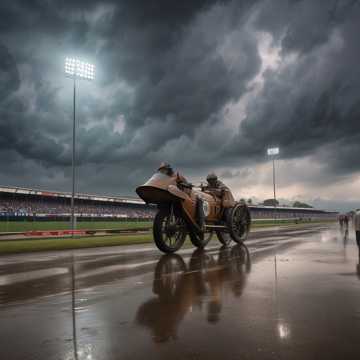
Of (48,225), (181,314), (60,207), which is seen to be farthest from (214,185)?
(60,207)

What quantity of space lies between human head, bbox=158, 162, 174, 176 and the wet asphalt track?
4882 mm

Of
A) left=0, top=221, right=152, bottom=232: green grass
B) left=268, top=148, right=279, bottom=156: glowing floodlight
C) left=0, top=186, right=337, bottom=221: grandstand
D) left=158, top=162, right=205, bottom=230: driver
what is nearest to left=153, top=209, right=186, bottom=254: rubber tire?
left=158, top=162, right=205, bottom=230: driver

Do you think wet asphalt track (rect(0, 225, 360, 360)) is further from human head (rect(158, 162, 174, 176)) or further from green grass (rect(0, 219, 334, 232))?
green grass (rect(0, 219, 334, 232))

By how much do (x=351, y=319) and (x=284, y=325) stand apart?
0.85m

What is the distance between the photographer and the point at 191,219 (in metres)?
12.9

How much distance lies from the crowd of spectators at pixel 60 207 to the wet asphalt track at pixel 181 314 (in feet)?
124

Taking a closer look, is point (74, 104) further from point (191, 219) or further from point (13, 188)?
point (13, 188)

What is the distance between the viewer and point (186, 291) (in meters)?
6.06

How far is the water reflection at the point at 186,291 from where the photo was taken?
4258 mm

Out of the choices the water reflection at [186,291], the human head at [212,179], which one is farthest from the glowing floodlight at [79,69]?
the water reflection at [186,291]

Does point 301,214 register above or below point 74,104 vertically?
below

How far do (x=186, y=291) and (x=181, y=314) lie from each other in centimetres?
150

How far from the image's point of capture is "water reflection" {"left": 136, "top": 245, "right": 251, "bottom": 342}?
426 cm

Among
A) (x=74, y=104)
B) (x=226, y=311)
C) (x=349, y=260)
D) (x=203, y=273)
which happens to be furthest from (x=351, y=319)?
(x=74, y=104)
